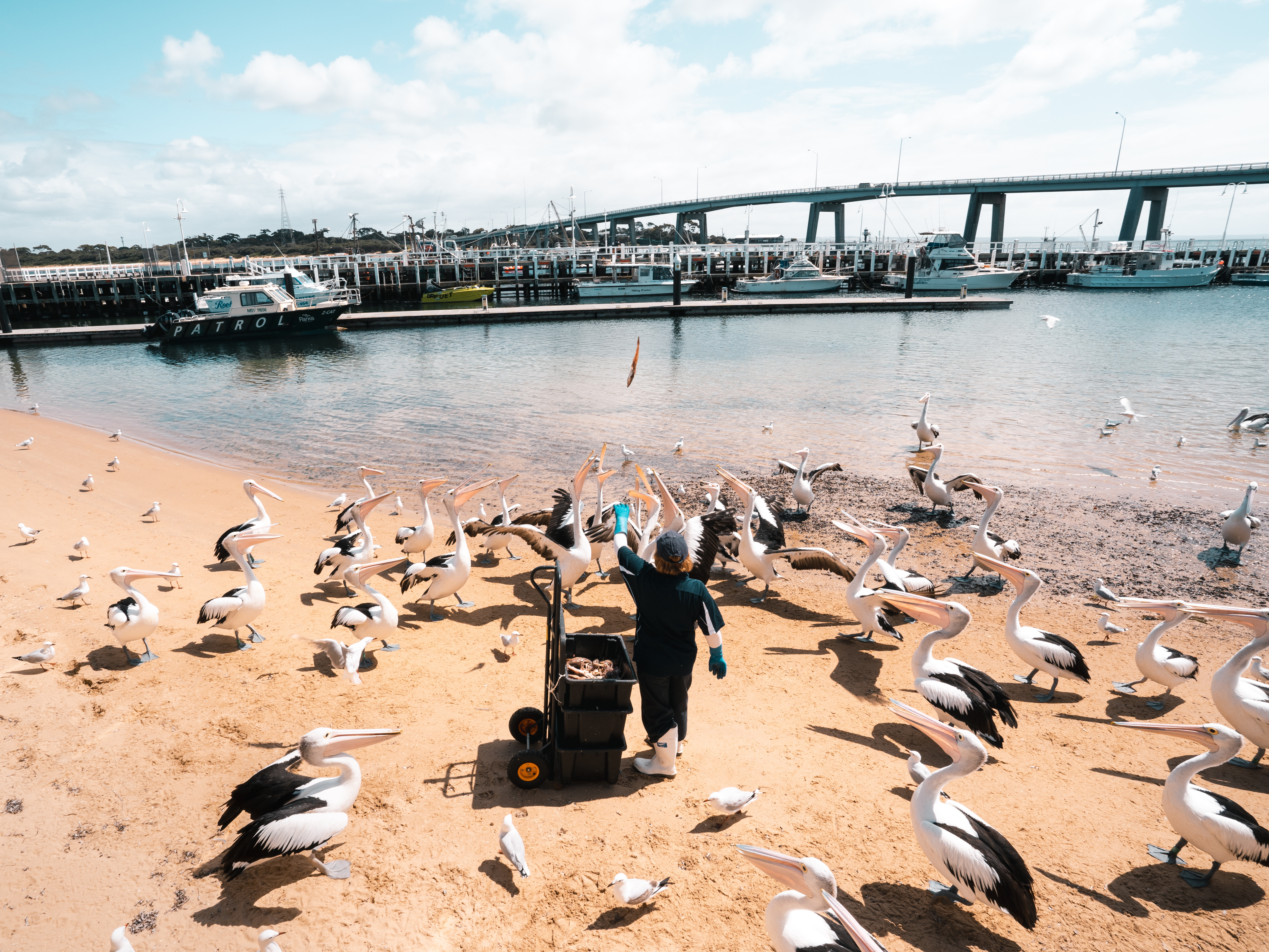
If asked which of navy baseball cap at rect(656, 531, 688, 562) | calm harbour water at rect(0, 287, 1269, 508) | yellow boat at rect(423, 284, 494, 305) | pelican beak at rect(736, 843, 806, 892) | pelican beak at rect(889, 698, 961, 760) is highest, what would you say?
yellow boat at rect(423, 284, 494, 305)

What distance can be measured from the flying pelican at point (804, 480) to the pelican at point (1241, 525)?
5.06 m

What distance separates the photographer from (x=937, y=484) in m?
10.1

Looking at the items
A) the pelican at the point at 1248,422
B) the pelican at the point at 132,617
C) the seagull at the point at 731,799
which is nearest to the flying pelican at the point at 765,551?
the seagull at the point at 731,799

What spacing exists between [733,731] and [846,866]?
137 centimetres

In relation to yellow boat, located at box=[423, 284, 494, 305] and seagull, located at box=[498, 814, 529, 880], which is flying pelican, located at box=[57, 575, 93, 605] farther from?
yellow boat, located at box=[423, 284, 494, 305]

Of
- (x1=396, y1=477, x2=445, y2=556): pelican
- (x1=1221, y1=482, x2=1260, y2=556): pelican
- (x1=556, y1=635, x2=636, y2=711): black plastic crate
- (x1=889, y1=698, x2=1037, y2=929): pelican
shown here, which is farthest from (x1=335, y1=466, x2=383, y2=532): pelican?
(x1=1221, y1=482, x2=1260, y2=556): pelican

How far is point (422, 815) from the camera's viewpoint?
409cm

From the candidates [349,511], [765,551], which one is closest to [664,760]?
[765,551]

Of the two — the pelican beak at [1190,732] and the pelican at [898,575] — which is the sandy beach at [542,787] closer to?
the pelican at [898,575]

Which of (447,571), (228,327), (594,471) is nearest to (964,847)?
(447,571)

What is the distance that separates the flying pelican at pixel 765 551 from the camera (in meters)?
7.11

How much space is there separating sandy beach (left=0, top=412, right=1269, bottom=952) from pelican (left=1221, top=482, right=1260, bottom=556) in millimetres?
901

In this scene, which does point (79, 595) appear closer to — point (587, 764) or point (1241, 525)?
point (587, 764)

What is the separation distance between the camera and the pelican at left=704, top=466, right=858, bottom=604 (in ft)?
23.3
